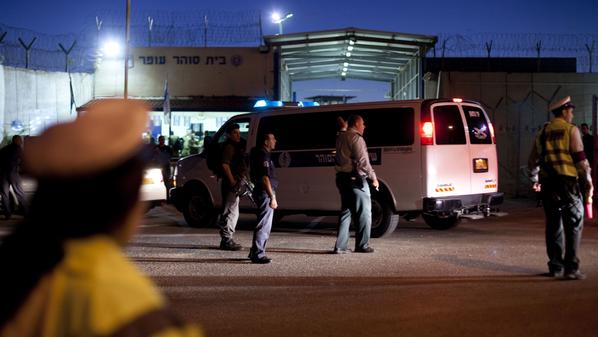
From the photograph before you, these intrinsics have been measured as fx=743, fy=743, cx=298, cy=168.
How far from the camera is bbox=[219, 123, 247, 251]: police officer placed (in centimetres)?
995

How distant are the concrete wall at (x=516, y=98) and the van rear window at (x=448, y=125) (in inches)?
403

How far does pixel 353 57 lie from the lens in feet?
91.2

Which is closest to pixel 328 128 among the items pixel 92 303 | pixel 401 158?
pixel 401 158

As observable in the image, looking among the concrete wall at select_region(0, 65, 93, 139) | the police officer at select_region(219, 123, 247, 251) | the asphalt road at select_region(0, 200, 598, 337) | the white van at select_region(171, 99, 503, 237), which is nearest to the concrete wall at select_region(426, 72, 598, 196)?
the white van at select_region(171, 99, 503, 237)

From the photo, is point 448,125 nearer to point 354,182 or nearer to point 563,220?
point 354,182

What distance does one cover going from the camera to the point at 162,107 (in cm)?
2741

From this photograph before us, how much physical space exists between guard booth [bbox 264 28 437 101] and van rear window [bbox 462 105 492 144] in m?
12.3

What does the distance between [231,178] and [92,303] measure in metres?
8.57

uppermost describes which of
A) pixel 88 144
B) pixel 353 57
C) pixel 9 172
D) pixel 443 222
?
pixel 353 57

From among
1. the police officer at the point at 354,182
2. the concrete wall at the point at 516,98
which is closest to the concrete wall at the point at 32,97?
the concrete wall at the point at 516,98

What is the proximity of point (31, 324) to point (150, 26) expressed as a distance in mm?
27670

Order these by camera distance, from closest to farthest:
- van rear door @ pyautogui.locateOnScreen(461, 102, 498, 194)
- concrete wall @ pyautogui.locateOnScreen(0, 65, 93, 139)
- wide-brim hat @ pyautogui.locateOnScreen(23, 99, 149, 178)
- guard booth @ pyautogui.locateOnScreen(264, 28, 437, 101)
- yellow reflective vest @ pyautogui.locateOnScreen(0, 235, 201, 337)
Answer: yellow reflective vest @ pyautogui.locateOnScreen(0, 235, 201, 337)
wide-brim hat @ pyautogui.locateOnScreen(23, 99, 149, 178)
van rear door @ pyautogui.locateOnScreen(461, 102, 498, 194)
concrete wall @ pyautogui.locateOnScreen(0, 65, 93, 139)
guard booth @ pyautogui.locateOnScreen(264, 28, 437, 101)

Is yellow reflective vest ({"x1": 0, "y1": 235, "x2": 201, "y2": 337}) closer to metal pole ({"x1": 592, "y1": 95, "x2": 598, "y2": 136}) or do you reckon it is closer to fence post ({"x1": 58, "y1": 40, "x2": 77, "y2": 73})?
metal pole ({"x1": 592, "y1": 95, "x2": 598, "y2": 136})

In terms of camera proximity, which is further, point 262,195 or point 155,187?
point 155,187
